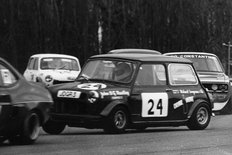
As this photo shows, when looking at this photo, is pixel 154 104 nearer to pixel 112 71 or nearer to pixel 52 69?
pixel 112 71

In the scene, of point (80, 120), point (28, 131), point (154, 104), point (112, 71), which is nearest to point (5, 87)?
point (28, 131)

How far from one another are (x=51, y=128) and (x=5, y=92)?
3493 mm

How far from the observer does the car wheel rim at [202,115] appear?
14.9m

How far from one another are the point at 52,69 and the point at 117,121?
32.8 feet

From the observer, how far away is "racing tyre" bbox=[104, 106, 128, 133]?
12.7m

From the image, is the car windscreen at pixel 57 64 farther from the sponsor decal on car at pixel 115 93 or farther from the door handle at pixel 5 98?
the door handle at pixel 5 98

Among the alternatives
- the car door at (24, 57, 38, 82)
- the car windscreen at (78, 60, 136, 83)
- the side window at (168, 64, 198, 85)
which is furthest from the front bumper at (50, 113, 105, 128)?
the car door at (24, 57, 38, 82)

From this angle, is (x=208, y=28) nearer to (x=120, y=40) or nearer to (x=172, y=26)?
(x=172, y=26)

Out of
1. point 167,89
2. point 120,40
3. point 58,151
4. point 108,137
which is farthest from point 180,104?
point 120,40

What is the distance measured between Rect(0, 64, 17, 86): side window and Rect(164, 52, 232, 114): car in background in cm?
942

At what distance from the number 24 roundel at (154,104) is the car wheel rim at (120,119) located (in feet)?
1.97

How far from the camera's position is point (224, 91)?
19422mm

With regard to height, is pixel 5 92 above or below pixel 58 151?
above

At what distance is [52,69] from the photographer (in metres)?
22.6
